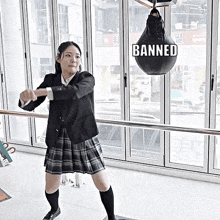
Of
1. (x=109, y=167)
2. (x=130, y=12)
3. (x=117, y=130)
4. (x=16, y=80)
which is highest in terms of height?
(x=130, y=12)

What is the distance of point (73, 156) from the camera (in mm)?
2041

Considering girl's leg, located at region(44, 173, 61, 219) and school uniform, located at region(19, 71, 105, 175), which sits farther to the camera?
girl's leg, located at region(44, 173, 61, 219)

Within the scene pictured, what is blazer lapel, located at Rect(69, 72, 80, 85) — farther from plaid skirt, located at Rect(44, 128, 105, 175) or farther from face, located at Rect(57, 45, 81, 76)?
plaid skirt, located at Rect(44, 128, 105, 175)

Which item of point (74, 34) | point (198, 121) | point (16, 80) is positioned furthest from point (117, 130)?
point (16, 80)

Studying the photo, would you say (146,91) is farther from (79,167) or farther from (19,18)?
(19,18)

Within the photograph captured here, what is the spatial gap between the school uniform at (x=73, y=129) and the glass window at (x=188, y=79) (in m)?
1.59

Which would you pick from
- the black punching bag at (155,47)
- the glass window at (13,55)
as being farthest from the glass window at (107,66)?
the black punching bag at (155,47)

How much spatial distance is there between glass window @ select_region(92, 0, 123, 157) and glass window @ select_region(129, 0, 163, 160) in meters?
0.18

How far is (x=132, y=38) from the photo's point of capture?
3.61 meters

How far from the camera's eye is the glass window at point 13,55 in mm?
4379

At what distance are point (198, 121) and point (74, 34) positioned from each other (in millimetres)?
1922

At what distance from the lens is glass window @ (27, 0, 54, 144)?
164 inches

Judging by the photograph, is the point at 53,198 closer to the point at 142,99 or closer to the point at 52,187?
the point at 52,187

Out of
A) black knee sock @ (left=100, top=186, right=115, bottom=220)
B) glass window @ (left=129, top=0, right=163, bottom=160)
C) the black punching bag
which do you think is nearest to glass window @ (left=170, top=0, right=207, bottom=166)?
glass window @ (left=129, top=0, right=163, bottom=160)
